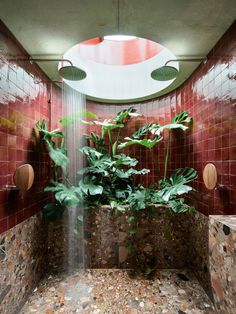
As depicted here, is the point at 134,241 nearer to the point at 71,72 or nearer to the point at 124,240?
the point at 124,240

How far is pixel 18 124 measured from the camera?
1633mm

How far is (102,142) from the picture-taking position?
2594 mm

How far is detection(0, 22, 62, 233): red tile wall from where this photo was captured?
4.60 feet

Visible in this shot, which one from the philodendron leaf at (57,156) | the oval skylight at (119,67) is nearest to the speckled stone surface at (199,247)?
the philodendron leaf at (57,156)

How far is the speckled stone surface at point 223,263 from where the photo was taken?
2.99 ft

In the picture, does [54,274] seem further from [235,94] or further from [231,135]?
[235,94]

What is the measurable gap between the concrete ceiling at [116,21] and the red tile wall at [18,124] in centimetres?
21

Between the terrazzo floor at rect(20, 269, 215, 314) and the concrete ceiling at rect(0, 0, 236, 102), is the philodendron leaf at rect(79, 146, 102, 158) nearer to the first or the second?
the concrete ceiling at rect(0, 0, 236, 102)

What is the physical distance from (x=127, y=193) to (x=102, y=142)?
828mm

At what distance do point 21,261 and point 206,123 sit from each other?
2.23 metres

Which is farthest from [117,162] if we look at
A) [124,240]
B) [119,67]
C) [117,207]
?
[119,67]

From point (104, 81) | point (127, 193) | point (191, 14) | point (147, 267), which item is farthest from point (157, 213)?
point (104, 81)

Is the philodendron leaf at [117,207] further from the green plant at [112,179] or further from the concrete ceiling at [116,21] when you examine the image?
the concrete ceiling at [116,21]

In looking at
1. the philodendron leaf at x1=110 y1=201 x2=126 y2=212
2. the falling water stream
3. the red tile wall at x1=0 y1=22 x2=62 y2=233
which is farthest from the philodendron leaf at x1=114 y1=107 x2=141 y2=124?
the philodendron leaf at x1=110 y1=201 x2=126 y2=212
